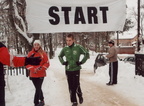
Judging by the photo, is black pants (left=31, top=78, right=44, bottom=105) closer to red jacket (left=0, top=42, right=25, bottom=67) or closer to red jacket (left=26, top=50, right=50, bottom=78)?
red jacket (left=26, top=50, right=50, bottom=78)

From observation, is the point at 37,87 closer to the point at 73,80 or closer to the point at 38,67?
the point at 38,67

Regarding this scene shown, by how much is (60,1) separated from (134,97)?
401cm

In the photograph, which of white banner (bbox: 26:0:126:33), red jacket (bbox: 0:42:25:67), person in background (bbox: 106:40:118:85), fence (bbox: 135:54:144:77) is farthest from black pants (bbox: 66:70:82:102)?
fence (bbox: 135:54:144:77)

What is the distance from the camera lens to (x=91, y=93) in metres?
8.14

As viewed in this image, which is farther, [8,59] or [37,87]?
[37,87]

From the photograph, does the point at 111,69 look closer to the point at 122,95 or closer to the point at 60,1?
the point at 122,95

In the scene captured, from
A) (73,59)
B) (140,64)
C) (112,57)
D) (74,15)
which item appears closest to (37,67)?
(73,59)

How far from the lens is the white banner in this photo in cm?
614

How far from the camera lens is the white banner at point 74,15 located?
614 centimetres

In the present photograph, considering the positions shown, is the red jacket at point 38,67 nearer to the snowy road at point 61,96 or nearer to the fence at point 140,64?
the snowy road at point 61,96

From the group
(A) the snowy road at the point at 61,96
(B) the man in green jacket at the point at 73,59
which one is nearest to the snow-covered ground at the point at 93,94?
(A) the snowy road at the point at 61,96

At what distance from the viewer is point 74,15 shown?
6277mm

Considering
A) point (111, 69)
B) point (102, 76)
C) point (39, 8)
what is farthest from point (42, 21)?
point (102, 76)

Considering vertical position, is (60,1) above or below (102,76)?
above
